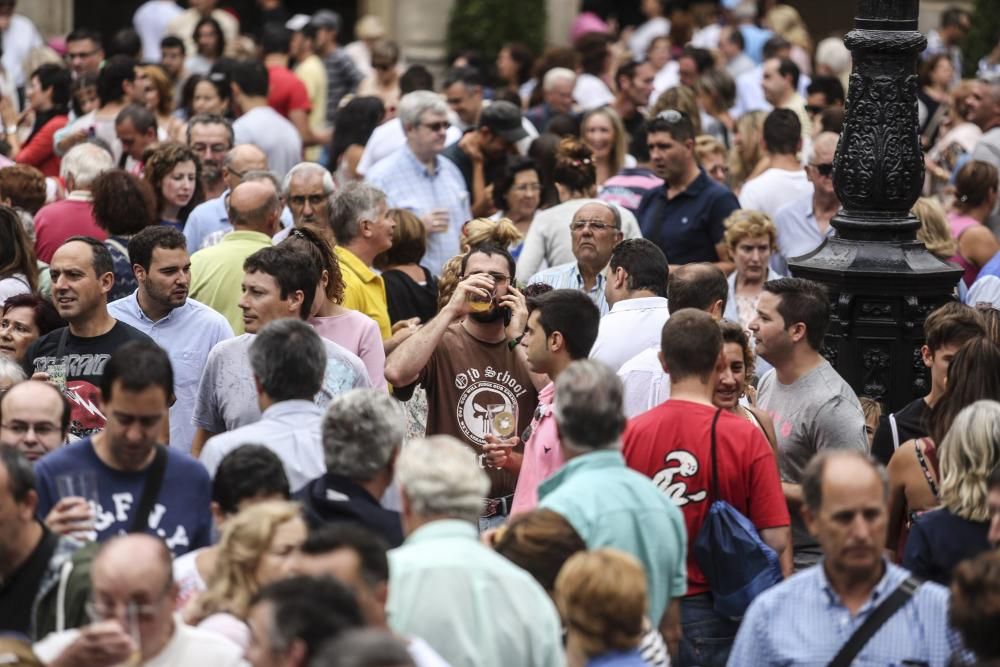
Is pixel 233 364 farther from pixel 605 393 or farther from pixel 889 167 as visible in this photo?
pixel 889 167

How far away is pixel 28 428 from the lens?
5980 millimetres

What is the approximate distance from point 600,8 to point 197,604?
23.4m

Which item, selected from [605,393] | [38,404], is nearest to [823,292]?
[605,393]

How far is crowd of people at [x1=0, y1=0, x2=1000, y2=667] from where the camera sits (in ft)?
15.6

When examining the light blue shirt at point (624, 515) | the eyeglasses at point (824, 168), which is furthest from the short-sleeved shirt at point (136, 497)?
the eyeglasses at point (824, 168)

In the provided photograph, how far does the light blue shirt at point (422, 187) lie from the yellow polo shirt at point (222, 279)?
8.61 ft

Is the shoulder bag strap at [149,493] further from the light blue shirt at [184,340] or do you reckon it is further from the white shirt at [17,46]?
the white shirt at [17,46]

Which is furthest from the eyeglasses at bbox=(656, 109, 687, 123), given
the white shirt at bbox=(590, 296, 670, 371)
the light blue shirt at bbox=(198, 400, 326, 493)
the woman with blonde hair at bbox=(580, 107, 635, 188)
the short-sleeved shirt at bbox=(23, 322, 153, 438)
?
the light blue shirt at bbox=(198, 400, 326, 493)

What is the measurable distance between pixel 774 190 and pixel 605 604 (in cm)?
730

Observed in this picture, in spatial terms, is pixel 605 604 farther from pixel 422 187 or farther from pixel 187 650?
pixel 422 187

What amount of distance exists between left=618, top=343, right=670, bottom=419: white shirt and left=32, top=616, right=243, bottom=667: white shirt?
279cm

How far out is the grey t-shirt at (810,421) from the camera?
701 cm

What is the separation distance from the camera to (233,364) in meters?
7.14

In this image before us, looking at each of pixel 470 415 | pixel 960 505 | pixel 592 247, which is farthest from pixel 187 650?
pixel 592 247
